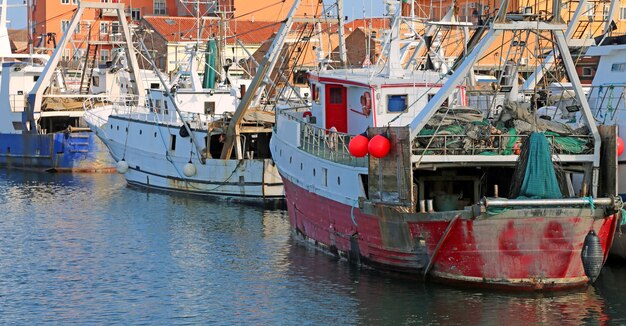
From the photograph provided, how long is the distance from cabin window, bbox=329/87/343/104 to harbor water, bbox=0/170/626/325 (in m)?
3.83

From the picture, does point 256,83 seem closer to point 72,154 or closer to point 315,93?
point 315,93

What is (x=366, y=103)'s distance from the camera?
2883 cm

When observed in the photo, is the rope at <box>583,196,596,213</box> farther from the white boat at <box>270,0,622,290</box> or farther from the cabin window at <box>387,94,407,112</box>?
the cabin window at <box>387,94,407,112</box>

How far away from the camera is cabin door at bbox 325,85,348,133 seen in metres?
30.3

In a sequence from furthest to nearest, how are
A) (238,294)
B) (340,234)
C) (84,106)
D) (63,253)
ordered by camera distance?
1. (84,106)
2. (63,253)
3. (340,234)
4. (238,294)

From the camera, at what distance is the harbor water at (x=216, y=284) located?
943 inches

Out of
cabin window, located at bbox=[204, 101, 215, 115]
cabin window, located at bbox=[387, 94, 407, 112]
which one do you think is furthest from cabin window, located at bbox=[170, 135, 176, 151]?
cabin window, located at bbox=[387, 94, 407, 112]

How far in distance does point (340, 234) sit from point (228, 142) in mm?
14095

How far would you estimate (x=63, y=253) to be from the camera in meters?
31.5

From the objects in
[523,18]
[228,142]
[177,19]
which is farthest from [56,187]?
[177,19]

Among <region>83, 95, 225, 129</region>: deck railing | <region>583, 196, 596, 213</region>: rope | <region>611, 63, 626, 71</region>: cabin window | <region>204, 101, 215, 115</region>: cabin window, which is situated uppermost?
<region>611, 63, 626, 71</region>: cabin window

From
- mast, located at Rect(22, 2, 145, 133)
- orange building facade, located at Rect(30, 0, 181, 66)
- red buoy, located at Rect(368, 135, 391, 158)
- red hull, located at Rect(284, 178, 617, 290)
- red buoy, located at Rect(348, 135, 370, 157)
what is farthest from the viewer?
orange building facade, located at Rect(30, 0, 181, 66)

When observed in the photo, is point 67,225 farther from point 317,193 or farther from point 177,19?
point 177,19

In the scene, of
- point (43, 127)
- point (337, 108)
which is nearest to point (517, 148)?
point (337, 108)
